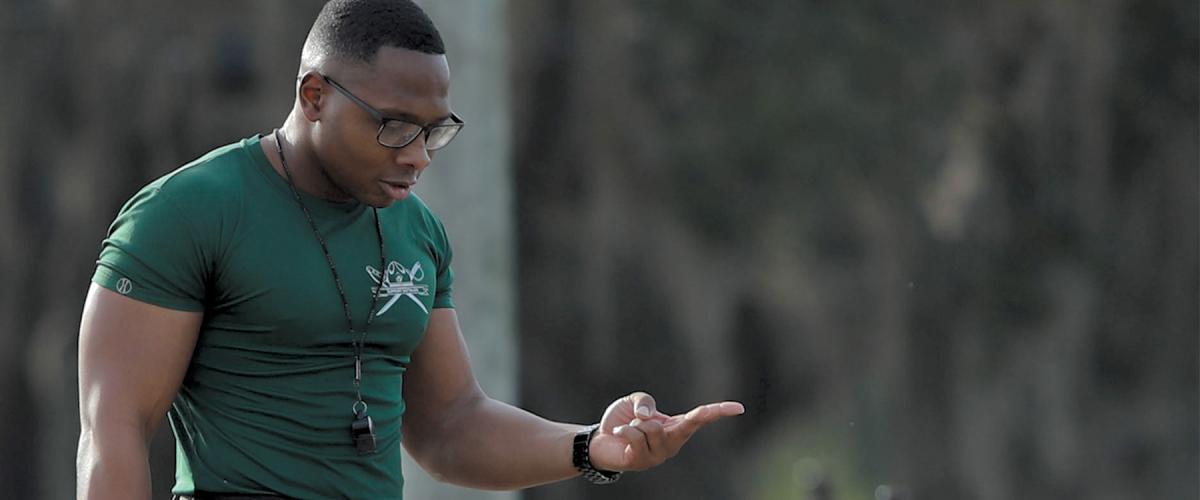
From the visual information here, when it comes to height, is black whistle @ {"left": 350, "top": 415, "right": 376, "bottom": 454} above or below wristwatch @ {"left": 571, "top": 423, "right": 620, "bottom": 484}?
above

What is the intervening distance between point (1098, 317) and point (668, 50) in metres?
2.75

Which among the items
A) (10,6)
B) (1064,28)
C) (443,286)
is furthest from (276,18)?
(443,286)

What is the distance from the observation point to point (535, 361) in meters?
8.16

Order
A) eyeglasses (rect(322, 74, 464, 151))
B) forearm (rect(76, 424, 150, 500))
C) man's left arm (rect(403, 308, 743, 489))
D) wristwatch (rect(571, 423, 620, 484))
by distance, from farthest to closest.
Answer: man's left arm (rect(403, 308, 743, 489)), wristwatch (rect(571, 423, 620, 484)), eyeglasses (rect(322, 74, 464, 151)), forearm (rect(76, 424, 150, 500))

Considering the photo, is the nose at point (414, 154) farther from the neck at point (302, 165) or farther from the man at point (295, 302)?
the neck at point (302, 165)

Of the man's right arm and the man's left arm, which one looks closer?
the man's right arm

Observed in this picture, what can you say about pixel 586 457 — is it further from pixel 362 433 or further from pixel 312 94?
pixel 312 94

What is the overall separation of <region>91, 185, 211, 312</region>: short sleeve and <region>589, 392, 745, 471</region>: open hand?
2.36ft

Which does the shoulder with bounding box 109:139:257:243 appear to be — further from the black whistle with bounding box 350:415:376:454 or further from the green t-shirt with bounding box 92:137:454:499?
the black whistle with bounding box 350:415:376:454

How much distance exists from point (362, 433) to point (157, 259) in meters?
0.42

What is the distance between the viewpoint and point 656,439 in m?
2.79

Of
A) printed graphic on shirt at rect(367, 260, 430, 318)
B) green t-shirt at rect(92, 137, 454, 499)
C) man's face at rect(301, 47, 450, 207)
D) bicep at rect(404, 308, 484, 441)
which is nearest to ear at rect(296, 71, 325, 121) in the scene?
man's face at rect(301, 47, 450, 207)

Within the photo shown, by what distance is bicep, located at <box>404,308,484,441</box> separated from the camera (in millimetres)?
3080

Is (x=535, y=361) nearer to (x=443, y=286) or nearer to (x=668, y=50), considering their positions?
(x=668, y=50)
